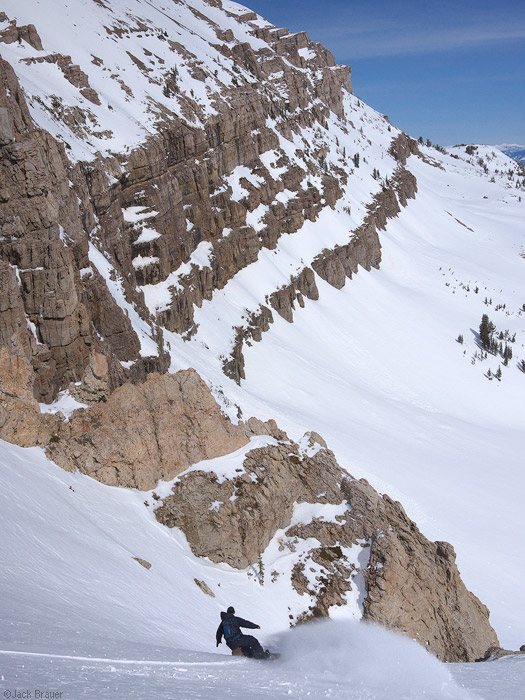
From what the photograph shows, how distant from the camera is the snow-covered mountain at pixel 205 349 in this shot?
11.0 metres

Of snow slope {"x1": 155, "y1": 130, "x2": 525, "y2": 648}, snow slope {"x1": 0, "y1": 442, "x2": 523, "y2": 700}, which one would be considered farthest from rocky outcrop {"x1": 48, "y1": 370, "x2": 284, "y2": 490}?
snow slope {"x1": 155, "y1": 130, "x2": 525, "y2": 648}

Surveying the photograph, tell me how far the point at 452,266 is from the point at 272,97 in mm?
26607

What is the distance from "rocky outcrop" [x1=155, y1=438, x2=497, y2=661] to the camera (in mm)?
14234

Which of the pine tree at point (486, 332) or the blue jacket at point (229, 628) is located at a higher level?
the pine tree at point (486, 332)

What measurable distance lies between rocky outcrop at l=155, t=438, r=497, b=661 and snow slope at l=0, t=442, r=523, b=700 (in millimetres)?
740

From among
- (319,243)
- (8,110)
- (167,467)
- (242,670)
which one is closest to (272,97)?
(319,243)

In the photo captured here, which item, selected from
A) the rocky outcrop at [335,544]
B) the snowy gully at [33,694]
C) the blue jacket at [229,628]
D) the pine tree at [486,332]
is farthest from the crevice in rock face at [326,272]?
the snowy gully at [33,694]

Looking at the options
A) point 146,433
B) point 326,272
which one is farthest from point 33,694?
point 326,272

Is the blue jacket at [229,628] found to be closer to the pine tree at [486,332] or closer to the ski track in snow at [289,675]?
the ski track in snow at [289,675]

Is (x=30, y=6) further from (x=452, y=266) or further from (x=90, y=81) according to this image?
(x=452, y=266)

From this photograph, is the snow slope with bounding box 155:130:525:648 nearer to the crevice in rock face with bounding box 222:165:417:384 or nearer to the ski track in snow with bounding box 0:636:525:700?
the crevice in rock face with bounding box 222:165:417:384

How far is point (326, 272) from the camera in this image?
163ft

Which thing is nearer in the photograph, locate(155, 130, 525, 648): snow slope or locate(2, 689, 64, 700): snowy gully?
locate(2, 689, 64, 700): snowy gully

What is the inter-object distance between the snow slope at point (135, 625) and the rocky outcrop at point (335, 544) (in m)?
0.74
